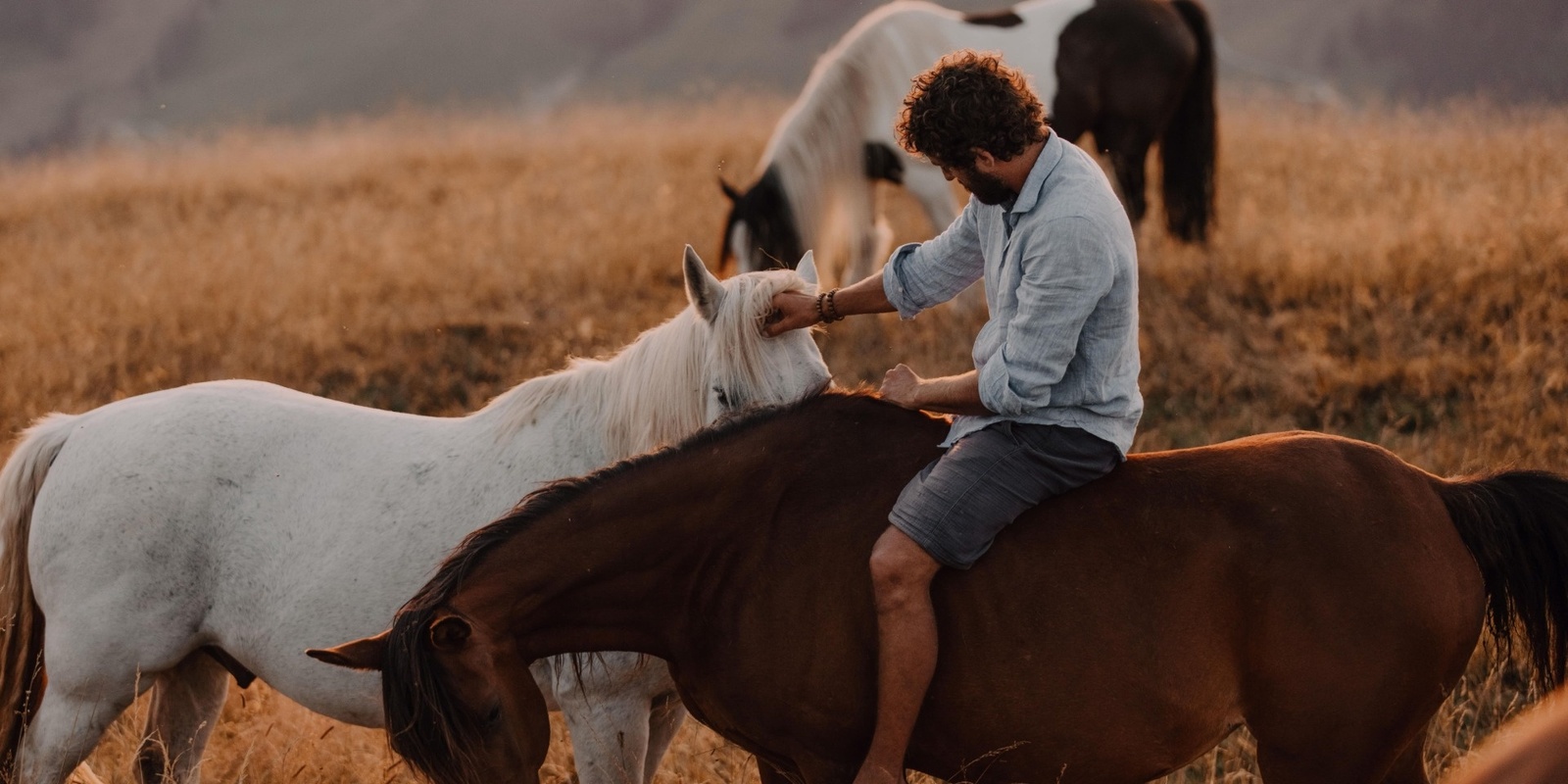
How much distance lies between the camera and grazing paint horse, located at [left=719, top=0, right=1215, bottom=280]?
344 inches

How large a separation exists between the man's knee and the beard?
32.3 inches

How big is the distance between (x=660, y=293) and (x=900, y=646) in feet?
22.3

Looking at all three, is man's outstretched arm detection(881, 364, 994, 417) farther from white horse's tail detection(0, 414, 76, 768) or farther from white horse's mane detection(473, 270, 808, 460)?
white horse's tail detection(0, 414, 76, 768)

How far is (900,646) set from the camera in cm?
288

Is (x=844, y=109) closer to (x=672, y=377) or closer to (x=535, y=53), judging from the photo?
(x=672, y=377)

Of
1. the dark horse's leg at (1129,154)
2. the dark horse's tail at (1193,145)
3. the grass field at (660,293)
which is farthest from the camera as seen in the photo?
the dark horse's tail at (1193,145)

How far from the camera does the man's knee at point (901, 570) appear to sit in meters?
2.89

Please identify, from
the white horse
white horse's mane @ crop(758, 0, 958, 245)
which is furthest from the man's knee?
white horse's mane @ crop(758, 0, 958, 245)

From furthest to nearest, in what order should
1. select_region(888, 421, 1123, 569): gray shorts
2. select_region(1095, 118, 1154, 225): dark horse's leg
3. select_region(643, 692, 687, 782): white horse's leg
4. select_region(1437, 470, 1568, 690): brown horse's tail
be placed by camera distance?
select_region(1095, 118, 1154, 225): dark horse's leg < select_region(643, 692, 687, 782): white horse's leg < select_region(1437, 470, 1568, 690): brown horse's tail < select_region(888, 421, 1123, 569): gray shorts

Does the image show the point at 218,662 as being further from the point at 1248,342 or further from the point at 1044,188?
the point at 1248,342

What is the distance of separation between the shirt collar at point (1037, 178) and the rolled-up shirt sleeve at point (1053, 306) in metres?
0.10

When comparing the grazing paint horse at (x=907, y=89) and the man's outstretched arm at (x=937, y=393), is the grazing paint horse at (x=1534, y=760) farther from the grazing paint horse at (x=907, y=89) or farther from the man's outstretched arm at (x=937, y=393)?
the grazing paint horse at (x=907, y=89)

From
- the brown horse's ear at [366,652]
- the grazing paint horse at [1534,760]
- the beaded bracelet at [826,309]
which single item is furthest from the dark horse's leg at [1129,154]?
the grazing paint horse at [1534,760]

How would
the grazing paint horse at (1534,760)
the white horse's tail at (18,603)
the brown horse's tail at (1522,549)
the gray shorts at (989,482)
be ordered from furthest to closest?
the white horse's tail at (18,603) < the brown horse's tail at (1522,549) < the gray shorts at (989,482) < the grazing paint horse at (1534,760)
